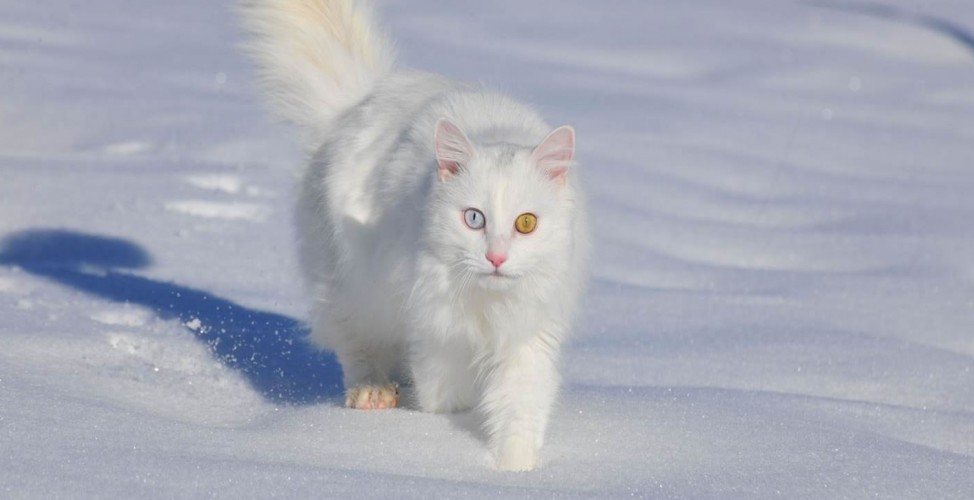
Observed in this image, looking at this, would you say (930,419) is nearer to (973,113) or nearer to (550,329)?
(550,329)

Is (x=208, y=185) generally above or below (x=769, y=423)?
below

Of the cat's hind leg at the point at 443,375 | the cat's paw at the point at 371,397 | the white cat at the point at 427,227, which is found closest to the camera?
the white cat at the point at 427,227

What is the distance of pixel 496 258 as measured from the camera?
121 inches

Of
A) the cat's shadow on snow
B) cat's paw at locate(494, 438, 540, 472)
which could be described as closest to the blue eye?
cat's paw at locate(494, 438, 540, 472)

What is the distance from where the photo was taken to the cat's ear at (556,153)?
10.5 feet

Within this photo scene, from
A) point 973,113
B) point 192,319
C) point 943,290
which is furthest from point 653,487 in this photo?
point 973,113

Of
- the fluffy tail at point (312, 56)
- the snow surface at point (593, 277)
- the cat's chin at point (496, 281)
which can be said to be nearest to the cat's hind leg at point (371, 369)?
the snow surface at point (593, 277)

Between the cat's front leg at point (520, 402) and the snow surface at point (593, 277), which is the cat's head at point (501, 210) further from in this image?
the snow surface at point (593, 277)

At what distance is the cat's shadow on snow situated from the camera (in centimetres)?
420

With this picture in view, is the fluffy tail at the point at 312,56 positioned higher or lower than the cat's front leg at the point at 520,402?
higher

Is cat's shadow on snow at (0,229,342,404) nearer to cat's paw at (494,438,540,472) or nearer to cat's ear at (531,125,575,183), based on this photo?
cat's paw at (494,438,540,472)

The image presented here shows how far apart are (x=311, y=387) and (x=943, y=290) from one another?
10.2 feet

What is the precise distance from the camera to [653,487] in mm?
3010

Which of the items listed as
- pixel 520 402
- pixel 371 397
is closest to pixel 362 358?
pixel 371 397
